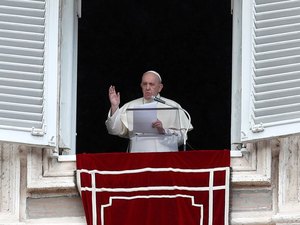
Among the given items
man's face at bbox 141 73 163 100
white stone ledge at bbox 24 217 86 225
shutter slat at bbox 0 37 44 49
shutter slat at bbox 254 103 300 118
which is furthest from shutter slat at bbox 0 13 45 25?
shutter slat at bbox 254 103 300 118

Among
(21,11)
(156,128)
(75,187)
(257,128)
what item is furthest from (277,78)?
(21,11)

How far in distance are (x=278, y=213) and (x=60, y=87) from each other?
5.54ft

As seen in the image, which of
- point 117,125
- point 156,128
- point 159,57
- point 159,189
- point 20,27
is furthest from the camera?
point 159,57

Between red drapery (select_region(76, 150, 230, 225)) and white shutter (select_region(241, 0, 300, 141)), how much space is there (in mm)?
331

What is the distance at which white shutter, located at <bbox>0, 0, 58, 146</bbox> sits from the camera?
13477 millimetres

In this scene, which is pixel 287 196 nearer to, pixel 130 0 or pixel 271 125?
pixel 271 125

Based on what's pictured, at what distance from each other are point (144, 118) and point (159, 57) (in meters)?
2.40

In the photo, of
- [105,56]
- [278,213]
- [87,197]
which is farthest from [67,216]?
[105,56]

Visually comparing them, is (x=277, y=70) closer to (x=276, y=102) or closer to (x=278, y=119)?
(x=276, y=102)

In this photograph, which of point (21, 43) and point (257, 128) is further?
point (21, 43)

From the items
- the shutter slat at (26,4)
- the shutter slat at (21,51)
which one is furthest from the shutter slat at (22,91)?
the shutter slat at (26,4)

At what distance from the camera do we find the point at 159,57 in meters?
16.2

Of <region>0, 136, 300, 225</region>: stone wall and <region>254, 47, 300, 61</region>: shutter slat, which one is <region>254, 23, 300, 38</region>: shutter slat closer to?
<region>254, 47, 300, 61</region>: shutter slat

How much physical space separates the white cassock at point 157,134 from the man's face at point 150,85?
0.36 meters
